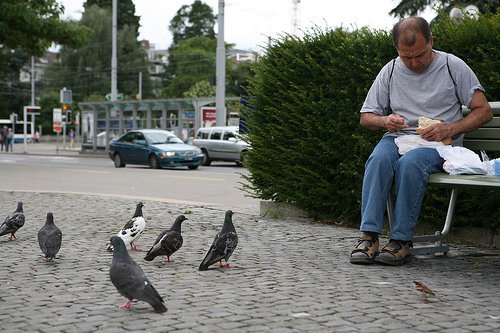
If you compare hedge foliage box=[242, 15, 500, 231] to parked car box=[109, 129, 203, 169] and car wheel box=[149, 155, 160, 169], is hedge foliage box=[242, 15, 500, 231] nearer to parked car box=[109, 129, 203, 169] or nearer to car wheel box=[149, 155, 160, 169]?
parked car box=[109, 129, 203, 169]

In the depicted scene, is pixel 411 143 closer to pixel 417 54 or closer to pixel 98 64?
pixel 417 54

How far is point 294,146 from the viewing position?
8359 mm

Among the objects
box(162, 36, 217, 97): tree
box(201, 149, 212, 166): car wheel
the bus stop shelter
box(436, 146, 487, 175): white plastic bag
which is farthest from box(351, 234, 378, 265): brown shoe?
box(162, 36, 217, 97): tree

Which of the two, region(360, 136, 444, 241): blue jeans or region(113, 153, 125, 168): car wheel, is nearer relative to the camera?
region(360, 136, 444, 241): blue jeans

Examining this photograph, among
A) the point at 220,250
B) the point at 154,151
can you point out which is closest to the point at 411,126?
the point at 220,250

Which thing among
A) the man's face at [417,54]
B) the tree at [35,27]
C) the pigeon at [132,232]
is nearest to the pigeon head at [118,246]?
the pigeon at [132,232]

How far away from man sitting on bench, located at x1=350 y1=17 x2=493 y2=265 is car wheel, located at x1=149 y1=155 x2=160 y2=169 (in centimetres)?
2426

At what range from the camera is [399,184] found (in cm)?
549

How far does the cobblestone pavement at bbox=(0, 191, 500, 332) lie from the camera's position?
3.90 metres

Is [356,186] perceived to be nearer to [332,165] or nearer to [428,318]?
[332,165]

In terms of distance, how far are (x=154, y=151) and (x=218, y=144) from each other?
3826 mm

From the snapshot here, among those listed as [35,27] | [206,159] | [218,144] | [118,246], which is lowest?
[206,159]

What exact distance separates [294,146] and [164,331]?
4783mm

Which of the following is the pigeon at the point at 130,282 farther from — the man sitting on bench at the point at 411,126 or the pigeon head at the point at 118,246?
the man sitting on bench at the point at 411,126
